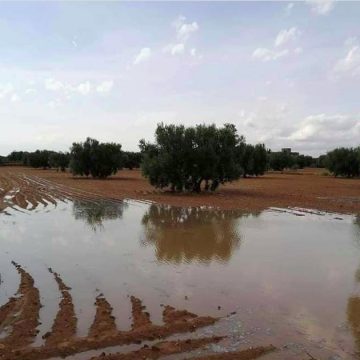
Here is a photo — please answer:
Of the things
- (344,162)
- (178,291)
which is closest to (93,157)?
(344,162)

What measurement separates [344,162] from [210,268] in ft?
225

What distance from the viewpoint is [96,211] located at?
78.7 ft

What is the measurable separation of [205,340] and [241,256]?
6458 millimetres

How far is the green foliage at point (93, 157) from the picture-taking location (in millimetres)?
61531

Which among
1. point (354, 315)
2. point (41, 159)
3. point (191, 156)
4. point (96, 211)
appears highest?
point (41, 159)

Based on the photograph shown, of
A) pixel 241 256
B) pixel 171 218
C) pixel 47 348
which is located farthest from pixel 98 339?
pixel 171 218

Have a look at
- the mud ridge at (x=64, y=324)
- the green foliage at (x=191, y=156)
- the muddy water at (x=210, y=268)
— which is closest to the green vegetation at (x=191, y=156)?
the green foliage at (x=191, y=156)

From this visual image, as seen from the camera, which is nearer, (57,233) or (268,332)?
(268,332)

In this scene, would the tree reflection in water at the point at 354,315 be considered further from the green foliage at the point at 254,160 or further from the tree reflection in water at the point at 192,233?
the green foliage at the point at 254,160

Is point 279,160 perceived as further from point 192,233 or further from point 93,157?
point 192,233

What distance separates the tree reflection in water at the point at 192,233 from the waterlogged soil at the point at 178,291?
0.07 m

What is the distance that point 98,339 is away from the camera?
6.98m

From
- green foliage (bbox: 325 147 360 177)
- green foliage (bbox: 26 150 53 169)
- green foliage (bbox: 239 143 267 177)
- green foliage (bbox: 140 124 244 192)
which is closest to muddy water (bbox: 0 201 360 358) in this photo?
green foliage (bbox: 140 124 244 192)

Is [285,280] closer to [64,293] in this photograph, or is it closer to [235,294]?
[235,294]
